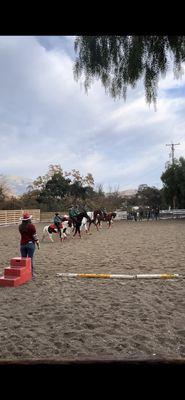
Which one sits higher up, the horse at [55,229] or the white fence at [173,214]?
the white fence at [173,214]

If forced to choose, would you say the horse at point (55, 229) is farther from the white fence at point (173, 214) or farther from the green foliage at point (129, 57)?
the white fence at point (173, 214)

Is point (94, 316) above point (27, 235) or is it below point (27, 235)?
below

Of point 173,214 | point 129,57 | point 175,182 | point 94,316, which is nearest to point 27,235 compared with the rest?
point 94,316

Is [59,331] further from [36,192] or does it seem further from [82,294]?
[36,192]

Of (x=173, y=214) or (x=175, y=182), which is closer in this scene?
(x=173, y=214)

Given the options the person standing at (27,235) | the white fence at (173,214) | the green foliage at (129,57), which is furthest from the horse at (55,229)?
the white fence at (173,214)

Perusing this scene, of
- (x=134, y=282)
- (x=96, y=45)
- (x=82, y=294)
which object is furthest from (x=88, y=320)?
(x=96, y=45)

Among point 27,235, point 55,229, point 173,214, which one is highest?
point 173,214

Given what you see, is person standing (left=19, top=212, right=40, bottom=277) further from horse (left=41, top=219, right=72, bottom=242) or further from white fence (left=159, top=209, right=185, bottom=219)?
white fence (left=159, top=209, right=185, bottom=219)

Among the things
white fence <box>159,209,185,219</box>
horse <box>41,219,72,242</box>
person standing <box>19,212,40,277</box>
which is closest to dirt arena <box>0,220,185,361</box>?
person standing <box>19,212,40,277</box>

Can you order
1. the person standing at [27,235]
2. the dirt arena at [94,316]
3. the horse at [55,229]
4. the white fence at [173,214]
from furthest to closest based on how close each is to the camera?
the white fence at [173,214] < the horse at [55,229] < the person standing at [27,235] < the dirt arena at [94,316]

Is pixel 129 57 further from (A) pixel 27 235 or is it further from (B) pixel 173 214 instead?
(B) pixel 173 214

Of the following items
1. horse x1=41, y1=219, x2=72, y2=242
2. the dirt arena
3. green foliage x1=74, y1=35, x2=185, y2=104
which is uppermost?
green foliage x1=74, y1=35, x2=185, y2=104
